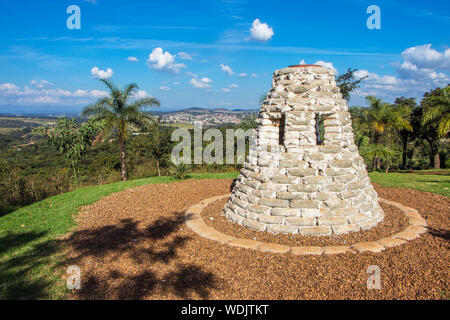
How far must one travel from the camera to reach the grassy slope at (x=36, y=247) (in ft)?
12.6

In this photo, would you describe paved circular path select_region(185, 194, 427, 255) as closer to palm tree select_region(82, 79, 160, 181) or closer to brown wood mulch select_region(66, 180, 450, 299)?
brown wood mulch select_region(66, 180, 450, 299)

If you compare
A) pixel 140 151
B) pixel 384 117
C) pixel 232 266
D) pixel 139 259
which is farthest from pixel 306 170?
pixel 140 151

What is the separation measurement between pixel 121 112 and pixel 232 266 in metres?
13.2

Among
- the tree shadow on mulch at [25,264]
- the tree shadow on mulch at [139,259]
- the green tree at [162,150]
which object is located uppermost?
the green tree at [162,150]

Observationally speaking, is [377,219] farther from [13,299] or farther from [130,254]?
[13,299]

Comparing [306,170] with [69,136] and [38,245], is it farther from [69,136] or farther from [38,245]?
[69,136]

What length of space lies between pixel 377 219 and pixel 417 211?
1861 mm

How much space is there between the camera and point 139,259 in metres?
4.59

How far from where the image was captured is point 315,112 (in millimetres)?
5648

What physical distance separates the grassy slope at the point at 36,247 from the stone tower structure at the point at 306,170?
3.61 metres

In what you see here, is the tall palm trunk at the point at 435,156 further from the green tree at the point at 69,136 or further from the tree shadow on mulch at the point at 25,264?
the tree shadow on mulch at the point at 25,264

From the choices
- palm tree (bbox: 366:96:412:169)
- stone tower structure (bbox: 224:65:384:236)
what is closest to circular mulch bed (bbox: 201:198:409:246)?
stone tower structure (bbox: 224:65:384:236)

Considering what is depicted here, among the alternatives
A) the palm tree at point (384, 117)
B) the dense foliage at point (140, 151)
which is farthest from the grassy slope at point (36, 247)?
the palm tree at point (384, 117)
